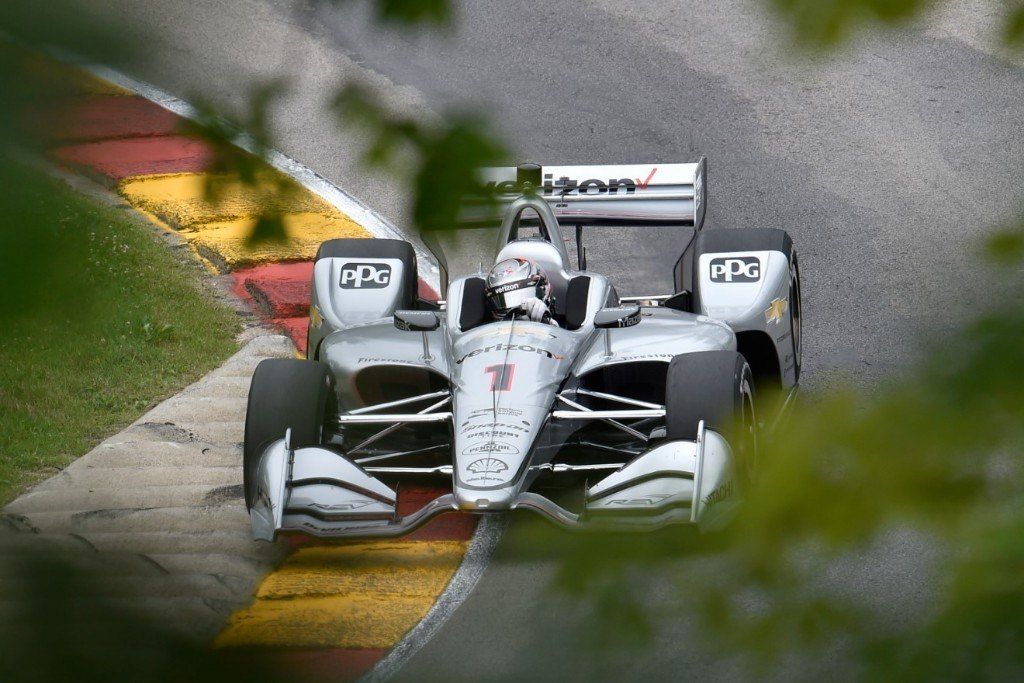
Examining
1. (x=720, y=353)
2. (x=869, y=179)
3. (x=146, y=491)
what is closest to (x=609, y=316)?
(x=720, y=353)

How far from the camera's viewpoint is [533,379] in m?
5.61

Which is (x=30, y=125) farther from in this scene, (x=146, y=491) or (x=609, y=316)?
(x=146, y=491)

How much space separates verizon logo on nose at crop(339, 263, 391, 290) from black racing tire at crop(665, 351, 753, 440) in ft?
5.88

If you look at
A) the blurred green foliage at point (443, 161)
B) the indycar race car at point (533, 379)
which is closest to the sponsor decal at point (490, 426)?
the indycar race car at point (533, 379)

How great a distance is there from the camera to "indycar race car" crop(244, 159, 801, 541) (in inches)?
207

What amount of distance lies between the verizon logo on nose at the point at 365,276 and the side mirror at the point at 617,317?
4.41 feet

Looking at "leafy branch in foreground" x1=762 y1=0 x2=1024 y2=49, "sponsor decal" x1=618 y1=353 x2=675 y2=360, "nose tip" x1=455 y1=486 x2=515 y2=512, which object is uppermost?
"leafy branch in foreground" x1=762 y1=0 x2=1024 y2=49

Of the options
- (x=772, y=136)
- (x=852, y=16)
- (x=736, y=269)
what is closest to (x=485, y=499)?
(x=736, y=269)

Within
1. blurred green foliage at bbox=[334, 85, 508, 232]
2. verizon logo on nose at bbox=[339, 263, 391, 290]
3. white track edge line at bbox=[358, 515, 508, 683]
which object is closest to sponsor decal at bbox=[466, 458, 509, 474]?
white track edge line at bbox=[358, 515, 508, 683]

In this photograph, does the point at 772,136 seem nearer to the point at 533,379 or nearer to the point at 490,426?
the point at 533,379

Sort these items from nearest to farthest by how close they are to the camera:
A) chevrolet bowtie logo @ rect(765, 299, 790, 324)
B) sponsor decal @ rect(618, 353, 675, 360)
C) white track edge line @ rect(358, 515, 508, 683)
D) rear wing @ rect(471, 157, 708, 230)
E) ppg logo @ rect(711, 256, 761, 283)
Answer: white track edge line @ rect(358, 515, 508, 683)
sponsor decal @ rect(618, 353, 675, 360)
chevrolet bowtie logo @ rect(765, 299, 790, 324)
ppg logo @ rect(711, 256, 761, 283)
rear wing @ rect(471, 157, 708, 230)

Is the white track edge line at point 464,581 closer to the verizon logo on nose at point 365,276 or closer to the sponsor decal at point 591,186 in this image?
the verizon logo on nose at point 365,276

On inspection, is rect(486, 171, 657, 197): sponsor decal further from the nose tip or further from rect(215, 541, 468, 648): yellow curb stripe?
the nose tip

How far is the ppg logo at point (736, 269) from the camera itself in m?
6.53
